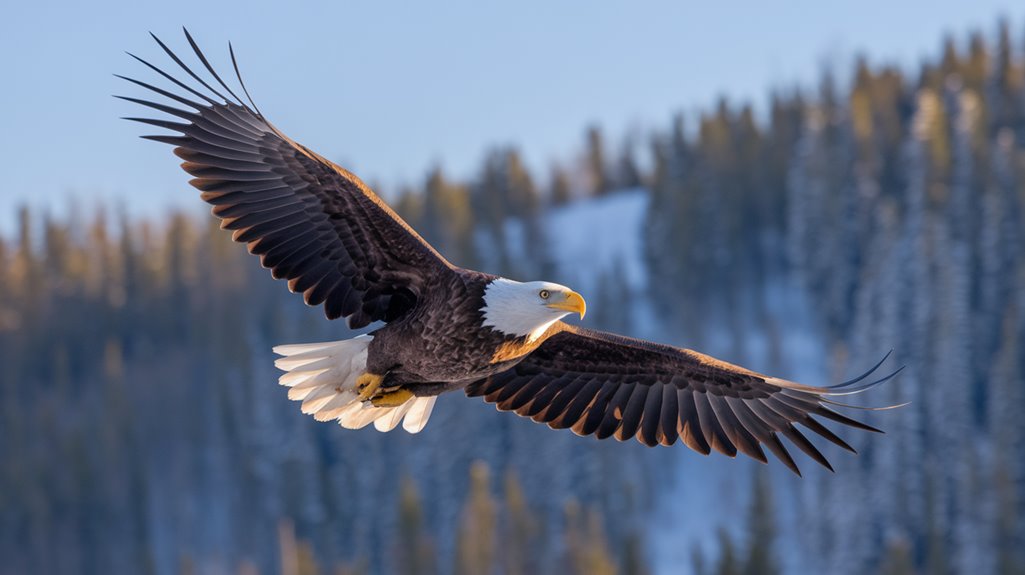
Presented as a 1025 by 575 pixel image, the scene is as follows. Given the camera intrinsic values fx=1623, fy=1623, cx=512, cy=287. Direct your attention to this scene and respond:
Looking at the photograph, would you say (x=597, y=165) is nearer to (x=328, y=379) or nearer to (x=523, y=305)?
(x=328, y=379)

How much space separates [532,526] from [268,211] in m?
42.3

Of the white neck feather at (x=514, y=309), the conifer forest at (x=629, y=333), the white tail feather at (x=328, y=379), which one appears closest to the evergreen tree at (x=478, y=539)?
the conifer forest at (x=629, y=333)

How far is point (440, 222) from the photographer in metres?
89.6

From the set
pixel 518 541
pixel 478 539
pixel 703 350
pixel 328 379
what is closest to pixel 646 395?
pixel 328 379

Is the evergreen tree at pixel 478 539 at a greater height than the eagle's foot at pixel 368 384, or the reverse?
the eagle's foot at pixel 368 384

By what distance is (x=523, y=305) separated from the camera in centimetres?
905

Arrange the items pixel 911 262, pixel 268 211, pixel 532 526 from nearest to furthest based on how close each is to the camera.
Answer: pixel 268 211 < pixel 532 526 < pixel 911 262

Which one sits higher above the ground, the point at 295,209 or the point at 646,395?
the point at 295,209

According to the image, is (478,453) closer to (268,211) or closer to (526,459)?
(526,459)

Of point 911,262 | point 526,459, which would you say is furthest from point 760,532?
point 911,262

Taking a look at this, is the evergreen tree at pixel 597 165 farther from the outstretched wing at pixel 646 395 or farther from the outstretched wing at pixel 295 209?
the outstretched wing at pixel 295 209

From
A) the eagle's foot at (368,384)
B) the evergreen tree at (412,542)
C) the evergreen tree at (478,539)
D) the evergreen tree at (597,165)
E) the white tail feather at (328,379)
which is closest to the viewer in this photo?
the eagle's foot at (368,384)

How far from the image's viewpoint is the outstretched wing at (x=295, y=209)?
31.5 feet

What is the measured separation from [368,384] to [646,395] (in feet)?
6.31
